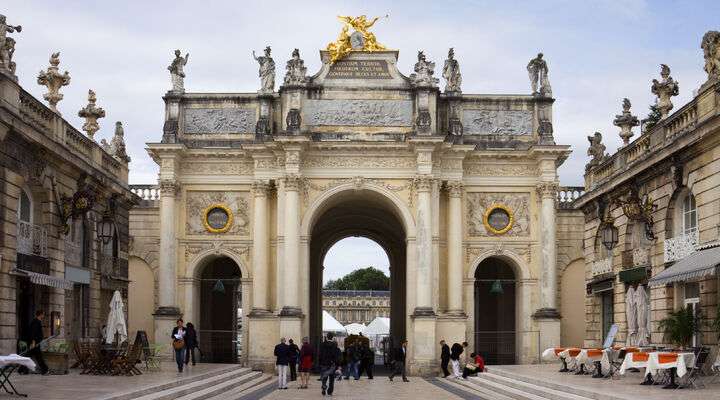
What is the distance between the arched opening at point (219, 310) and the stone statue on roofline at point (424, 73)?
34.0 ft

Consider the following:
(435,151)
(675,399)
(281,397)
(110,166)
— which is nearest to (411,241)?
(435,151)

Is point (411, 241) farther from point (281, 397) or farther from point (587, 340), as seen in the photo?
point (281, 397)

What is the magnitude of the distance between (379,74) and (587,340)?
12.8 metres

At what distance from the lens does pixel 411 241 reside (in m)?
39.2

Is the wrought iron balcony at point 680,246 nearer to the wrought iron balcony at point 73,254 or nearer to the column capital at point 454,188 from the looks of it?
the column capital at point 454,188

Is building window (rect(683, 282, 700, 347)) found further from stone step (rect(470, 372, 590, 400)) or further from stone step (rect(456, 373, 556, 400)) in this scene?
stone step (rect(456, 373, 556, 400))

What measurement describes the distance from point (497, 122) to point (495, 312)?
9374 mm

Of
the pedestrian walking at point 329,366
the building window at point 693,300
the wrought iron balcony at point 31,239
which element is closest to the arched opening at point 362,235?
the pedestrian walking at point 329,366

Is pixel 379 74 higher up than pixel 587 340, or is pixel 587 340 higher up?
pixel 379 74

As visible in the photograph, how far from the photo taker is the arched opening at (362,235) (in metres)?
45.6

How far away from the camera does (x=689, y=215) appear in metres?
25.8

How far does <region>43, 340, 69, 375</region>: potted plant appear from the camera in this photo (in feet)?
79.2

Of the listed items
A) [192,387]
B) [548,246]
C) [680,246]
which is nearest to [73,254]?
[192,387]

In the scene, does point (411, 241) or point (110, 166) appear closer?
point (110, 166)
